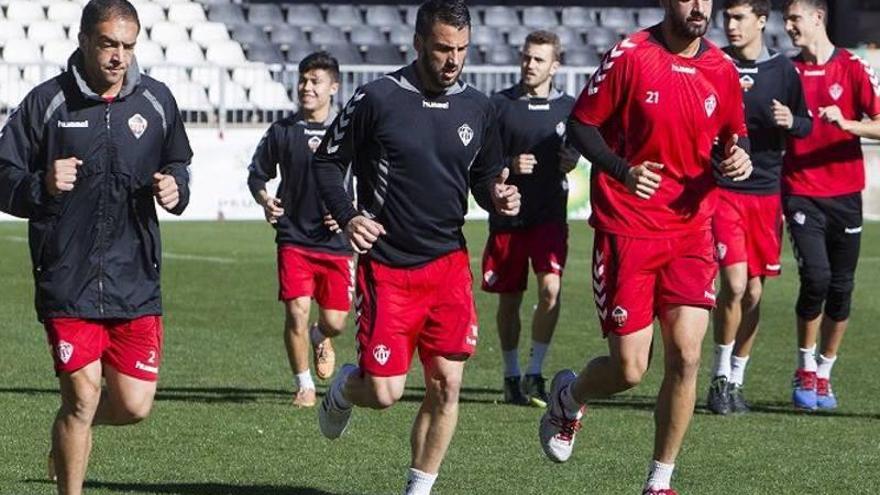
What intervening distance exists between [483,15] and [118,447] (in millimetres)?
26370

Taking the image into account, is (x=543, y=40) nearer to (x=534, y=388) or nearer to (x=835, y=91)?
(x=835, y=91)

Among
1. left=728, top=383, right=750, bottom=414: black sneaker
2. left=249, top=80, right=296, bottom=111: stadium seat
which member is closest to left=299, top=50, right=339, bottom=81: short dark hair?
left=728, top=383, right=750, bottom=414: black sneaker

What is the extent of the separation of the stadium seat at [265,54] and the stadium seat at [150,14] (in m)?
1.59

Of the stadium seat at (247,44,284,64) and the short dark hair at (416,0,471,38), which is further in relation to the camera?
the stadium seat at (247,44,284,64)

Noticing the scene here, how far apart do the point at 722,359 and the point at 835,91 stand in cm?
177

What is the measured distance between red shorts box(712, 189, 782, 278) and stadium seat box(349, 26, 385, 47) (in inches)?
896

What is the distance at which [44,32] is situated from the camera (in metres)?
Result: 31.3

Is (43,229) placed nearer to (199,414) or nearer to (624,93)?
(624,93)

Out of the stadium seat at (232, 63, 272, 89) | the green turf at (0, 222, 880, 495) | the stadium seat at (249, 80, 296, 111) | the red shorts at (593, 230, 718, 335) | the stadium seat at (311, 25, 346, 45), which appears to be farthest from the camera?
the stadium seat at (311, 25, 346, 45)

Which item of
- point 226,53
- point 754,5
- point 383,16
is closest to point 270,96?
point 226,53

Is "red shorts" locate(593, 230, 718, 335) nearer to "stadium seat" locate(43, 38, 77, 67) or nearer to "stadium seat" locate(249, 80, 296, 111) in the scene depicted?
"stadium seat" locate(249, 80, 296, 111)

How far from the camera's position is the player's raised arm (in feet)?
24.1

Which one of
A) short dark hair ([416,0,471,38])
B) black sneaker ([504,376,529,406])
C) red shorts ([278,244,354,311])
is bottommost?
black sneaker ([504,376,529,406])

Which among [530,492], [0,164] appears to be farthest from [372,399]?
[0,164]
